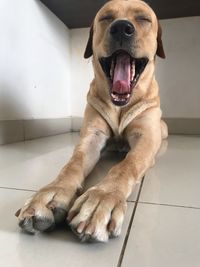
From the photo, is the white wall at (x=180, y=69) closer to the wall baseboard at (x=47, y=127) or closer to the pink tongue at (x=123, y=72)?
the wall baseboard at (x=47, y=127)

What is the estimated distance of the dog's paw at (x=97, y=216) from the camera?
481 millimetres

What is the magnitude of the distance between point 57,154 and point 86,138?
0.94ft

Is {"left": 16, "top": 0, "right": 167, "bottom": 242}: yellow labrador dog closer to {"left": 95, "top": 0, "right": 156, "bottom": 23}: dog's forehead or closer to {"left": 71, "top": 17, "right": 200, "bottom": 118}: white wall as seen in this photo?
{"left": 95, "top": 0, "right": 156, "bottom": 23}: dog's forehead

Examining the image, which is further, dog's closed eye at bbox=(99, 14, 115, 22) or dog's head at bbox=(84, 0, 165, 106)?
dog's closed eye at bbox=(99, 14, 115, 22)

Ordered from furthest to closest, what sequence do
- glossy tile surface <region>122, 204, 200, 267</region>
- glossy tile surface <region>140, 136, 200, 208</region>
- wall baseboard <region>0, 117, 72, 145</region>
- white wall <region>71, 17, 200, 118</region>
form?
1. white wall <region>71, 17, 200, 118</region>
2. wall baseboard <region>0, 117, 72, 145</region>
3. glossy tile surface <region>140, 136, 200, 208</region>
4. glossy tile surface <region>122, 204, 200, 267</region>

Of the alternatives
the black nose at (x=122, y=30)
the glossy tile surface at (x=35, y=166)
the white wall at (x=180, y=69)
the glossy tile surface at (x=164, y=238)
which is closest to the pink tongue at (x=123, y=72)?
the black nose at (x=122, y=30)

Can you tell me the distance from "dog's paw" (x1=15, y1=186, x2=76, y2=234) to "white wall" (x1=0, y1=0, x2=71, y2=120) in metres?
1.22

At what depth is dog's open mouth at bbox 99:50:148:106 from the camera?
1.13 meters

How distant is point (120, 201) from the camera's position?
570mm

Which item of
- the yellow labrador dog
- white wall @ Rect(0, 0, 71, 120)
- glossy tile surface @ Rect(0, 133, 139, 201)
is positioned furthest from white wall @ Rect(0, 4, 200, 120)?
the yellow labrador dog

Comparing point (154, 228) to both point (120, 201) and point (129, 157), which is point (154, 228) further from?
point (129, 157)

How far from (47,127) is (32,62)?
51cm

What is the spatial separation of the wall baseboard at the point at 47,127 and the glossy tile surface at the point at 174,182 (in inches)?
37.8

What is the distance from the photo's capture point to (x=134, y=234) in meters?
0.52
